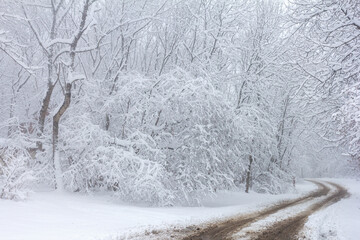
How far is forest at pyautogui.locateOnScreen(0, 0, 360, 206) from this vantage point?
1149cm

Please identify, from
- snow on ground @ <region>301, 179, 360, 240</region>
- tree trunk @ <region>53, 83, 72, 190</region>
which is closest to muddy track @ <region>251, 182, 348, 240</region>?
snow on ground @ <region>301, 179, 360, 240</region>

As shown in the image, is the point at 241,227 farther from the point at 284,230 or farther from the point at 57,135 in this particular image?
the point at 57,135

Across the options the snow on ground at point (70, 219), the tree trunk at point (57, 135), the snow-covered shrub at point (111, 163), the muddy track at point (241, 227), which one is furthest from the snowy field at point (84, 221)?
the snow-covered shrub at point (111, 163)

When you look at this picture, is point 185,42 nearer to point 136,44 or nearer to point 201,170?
point 136,44

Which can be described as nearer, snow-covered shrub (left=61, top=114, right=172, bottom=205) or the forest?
the forest

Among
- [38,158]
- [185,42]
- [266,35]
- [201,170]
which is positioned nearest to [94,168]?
[38,158]

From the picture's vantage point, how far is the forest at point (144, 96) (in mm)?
11492

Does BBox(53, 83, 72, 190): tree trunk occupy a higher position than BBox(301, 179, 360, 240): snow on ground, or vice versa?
BBox(53, 83, 72, 190): tree trunk

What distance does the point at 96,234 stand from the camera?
21.8 ft

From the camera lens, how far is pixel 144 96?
13727 mm

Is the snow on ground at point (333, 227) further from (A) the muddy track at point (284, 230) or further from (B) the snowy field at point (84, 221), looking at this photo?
(A) the muddy track at point (284, 230)

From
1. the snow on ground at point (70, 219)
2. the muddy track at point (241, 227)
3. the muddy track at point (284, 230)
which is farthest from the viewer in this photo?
the muddy track at point (284, 230)

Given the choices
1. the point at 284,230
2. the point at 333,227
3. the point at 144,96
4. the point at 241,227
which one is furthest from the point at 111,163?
the point at 333,227

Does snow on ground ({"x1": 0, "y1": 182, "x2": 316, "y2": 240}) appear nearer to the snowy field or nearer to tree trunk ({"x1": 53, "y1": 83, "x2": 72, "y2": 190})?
the snowy field
